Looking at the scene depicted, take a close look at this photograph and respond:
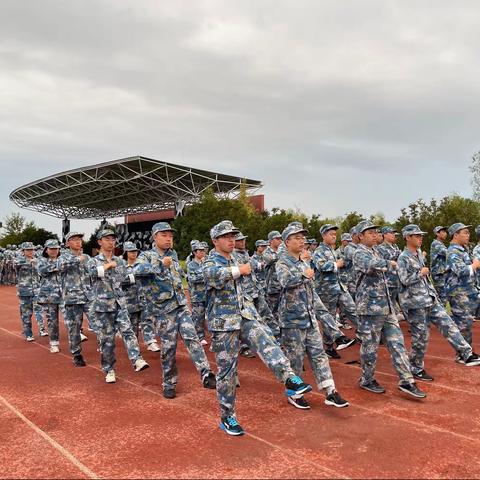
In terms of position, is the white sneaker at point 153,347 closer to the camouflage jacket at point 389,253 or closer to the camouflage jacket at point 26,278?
the camouflage jacket at point 26,278

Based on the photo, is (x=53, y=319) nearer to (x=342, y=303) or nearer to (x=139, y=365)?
(x=139, y=365)

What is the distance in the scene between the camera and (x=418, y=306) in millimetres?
6008

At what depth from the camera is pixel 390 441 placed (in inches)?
165

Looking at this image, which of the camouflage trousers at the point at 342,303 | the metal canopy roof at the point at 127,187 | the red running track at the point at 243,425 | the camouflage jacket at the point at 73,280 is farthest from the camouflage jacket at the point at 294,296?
the metal canopy roof at the point at 127,187

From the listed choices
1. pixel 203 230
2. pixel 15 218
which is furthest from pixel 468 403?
pixel 15 218

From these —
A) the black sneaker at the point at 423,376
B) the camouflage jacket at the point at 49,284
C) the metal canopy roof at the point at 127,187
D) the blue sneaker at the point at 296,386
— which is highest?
the metal canopy roof at the point at 127,187

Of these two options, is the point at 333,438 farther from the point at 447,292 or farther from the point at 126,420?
the point at 447,292

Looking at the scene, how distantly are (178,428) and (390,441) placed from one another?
1.97 metres

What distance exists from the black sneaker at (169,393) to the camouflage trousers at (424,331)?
120 inches

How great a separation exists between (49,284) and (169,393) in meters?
3.89

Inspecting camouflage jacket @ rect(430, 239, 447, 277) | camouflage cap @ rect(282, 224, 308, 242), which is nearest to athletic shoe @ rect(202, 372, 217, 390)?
camouflage cap @ rect(282, 224, 308, 242)

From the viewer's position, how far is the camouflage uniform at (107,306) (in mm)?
6441

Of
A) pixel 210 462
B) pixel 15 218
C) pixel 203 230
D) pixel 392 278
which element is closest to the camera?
pixel 210 462

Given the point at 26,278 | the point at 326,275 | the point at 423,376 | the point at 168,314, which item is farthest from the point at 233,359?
the point at 26,278
